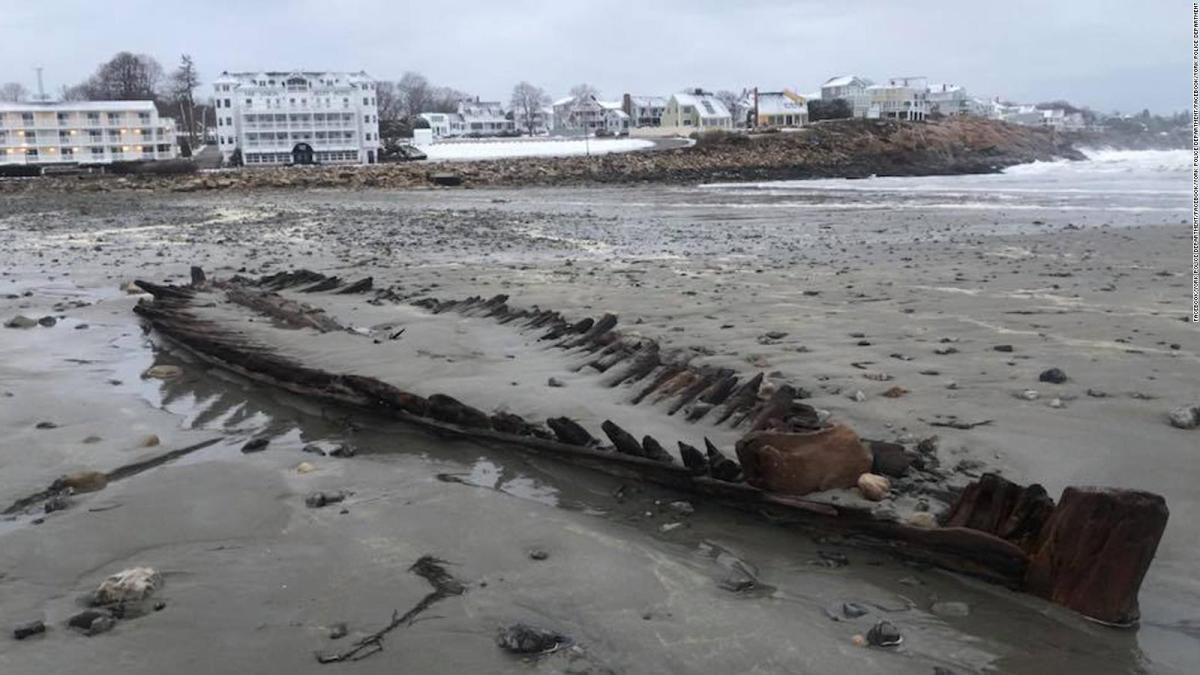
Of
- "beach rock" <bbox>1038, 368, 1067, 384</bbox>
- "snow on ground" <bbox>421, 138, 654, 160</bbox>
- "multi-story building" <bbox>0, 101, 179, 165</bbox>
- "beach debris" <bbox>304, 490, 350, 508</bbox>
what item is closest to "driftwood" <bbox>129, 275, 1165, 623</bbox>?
"beach debris" <bbox>304, 490, 350, 508</bbox>

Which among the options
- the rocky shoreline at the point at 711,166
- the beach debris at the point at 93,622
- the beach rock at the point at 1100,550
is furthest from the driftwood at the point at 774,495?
the rocky shoreline at the point at 711,166

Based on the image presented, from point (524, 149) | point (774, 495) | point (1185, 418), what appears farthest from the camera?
point (524, 149)

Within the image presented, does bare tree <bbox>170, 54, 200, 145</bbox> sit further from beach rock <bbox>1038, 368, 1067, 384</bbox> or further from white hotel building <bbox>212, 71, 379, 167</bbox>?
beach rock <bbox>1038, 368, 1067, 384</bbox>

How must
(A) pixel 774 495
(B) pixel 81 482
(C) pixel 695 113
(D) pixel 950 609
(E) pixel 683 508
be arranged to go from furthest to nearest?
(C) pixel 695 113 < (B) pixel 81 482 < (E) pixel 683 508 < (A) pixel 774 495 < (D) pixel 950 609

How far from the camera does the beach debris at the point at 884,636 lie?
276 cm

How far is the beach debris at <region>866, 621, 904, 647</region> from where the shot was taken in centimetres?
276

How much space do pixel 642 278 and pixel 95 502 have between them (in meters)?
7.96

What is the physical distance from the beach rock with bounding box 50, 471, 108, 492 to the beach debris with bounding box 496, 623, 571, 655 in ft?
8.36

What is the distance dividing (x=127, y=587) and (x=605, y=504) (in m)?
1.91

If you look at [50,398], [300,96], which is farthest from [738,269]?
[300,96]

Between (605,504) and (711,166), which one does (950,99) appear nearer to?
(711,166)

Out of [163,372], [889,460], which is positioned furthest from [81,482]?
[889,460]

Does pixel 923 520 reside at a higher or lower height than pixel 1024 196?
lower

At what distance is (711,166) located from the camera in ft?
185
